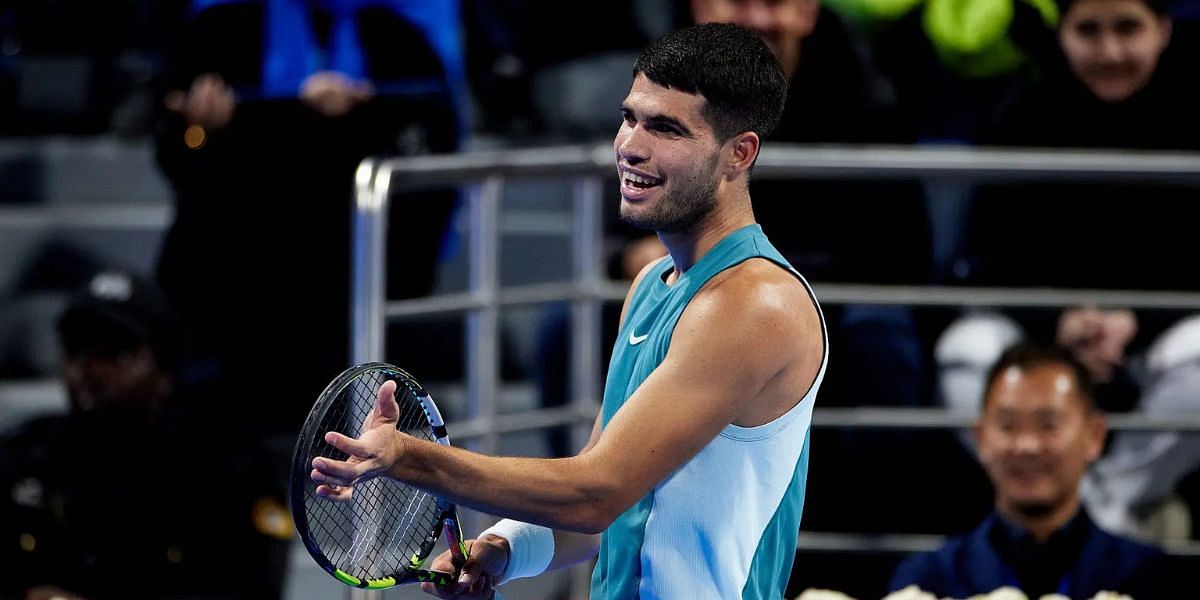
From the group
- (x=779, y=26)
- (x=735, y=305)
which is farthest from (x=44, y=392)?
(x=735, y=305)

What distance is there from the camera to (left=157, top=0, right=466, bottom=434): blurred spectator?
211 inches

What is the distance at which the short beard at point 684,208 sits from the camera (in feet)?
8.52

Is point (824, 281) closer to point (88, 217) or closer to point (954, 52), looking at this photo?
point (954, 52)

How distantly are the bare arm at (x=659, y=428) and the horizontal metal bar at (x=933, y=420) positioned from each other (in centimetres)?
214

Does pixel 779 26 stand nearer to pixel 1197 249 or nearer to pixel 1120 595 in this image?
pixel 1197 249

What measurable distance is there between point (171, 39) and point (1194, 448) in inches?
132

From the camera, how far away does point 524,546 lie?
281cm

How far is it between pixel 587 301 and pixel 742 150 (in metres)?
2.50

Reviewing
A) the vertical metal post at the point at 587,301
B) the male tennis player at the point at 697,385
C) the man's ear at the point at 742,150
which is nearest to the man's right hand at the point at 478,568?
the male tennis player at the point at 697,385

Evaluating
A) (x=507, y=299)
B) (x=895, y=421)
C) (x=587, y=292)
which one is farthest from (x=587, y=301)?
(x=895, y=421)

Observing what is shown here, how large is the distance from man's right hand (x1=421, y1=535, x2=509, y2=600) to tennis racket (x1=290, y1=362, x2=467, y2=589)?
0.01 metres

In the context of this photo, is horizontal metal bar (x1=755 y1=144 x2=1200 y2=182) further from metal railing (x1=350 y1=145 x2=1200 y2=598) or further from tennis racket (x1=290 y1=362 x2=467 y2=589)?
tennis racket (x1=290 y1=362 x2=467 y2=589)

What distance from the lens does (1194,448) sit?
15.7 feet

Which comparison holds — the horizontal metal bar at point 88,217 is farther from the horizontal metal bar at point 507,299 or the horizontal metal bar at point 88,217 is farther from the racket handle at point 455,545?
the racket handle at point 455,545
